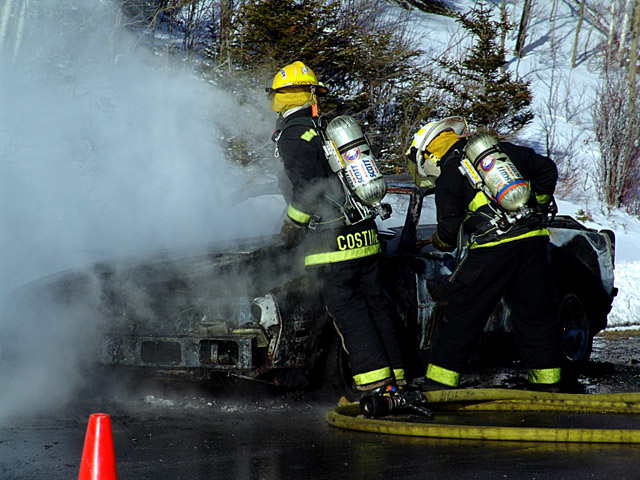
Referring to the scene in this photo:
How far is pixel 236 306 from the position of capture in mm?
3908

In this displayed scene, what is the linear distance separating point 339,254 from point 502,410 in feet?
4.42

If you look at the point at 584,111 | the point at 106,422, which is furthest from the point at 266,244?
the point at 584,111

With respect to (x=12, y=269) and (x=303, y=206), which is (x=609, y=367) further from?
(x=12, y=269)

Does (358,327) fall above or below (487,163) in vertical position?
below

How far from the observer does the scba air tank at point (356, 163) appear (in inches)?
164

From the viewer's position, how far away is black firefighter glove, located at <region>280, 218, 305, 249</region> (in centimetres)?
421

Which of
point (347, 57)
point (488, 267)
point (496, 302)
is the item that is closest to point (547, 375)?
point (496, 302)

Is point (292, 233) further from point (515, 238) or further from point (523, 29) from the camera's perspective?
point (523, 29)

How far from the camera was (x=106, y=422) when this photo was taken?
7.97ft

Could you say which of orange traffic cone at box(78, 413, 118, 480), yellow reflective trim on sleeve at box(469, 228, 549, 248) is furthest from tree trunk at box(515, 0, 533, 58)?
orange traffic cone at box(78, 413, 118, 480)

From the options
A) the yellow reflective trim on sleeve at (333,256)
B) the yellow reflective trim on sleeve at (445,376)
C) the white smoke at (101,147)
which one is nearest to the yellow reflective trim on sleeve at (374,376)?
the yellow reflective trim on sleeve at (445,376)

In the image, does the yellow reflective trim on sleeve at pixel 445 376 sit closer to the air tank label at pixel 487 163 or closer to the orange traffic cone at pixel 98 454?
the air tank label at pixel 487 163

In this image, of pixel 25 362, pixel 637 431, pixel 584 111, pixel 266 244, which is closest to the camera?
pixel 637 431

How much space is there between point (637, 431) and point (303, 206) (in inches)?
83.6
